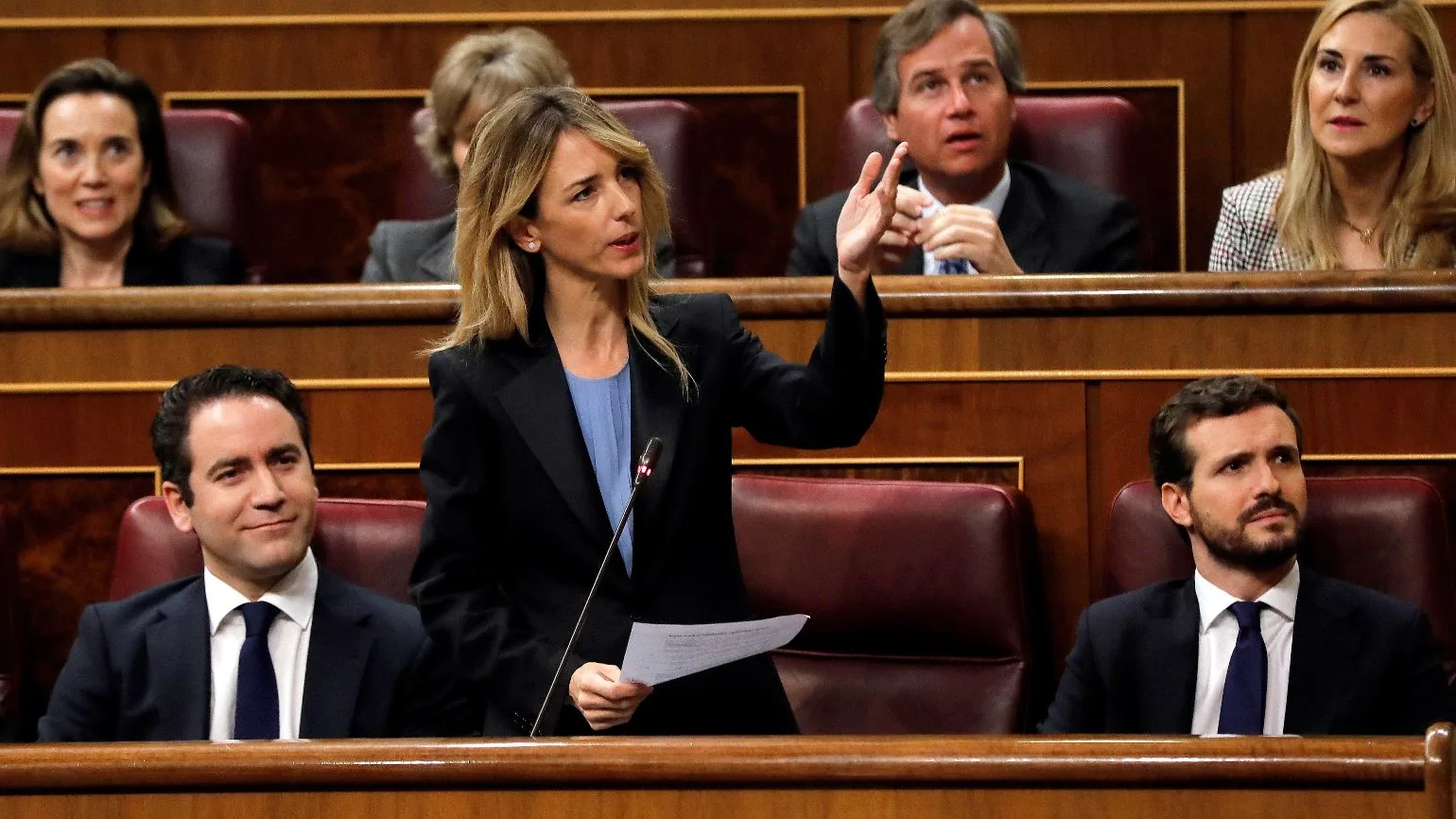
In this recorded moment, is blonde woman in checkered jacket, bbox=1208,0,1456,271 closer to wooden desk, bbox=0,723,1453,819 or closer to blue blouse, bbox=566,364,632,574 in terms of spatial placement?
blue blouse, bbox=566,364,632,574

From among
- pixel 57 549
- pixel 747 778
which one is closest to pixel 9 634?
pixel 57 549

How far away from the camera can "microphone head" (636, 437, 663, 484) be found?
35.6 inches

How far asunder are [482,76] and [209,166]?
285 mm

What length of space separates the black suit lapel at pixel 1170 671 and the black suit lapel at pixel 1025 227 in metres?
0.44

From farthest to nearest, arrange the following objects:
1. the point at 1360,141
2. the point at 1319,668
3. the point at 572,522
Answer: the point at 1360,141 → the point at 1319,668 → the point at 572,522

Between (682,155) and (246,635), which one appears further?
(682,155)

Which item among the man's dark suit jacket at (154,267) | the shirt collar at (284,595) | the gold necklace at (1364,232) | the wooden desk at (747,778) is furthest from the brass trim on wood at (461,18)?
the wooden desk at (747,778)

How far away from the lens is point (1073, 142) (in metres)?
1.64

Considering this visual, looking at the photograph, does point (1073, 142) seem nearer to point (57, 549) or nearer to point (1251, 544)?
point (1251, 544)

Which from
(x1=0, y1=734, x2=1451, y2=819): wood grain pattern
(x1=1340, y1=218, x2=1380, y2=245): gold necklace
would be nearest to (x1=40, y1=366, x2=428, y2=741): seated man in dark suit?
(x1=0, y1=734, x2=1451, y2=819): wood grain pattern

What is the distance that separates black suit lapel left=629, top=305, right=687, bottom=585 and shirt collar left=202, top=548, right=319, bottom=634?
238mm

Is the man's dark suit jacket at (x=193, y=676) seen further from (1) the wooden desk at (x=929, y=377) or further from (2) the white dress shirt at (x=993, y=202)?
(2) the white dress shirt at (x=993, y=202)

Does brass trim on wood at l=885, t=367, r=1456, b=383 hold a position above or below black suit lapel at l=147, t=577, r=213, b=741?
above

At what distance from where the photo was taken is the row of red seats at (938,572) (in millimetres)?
1122
